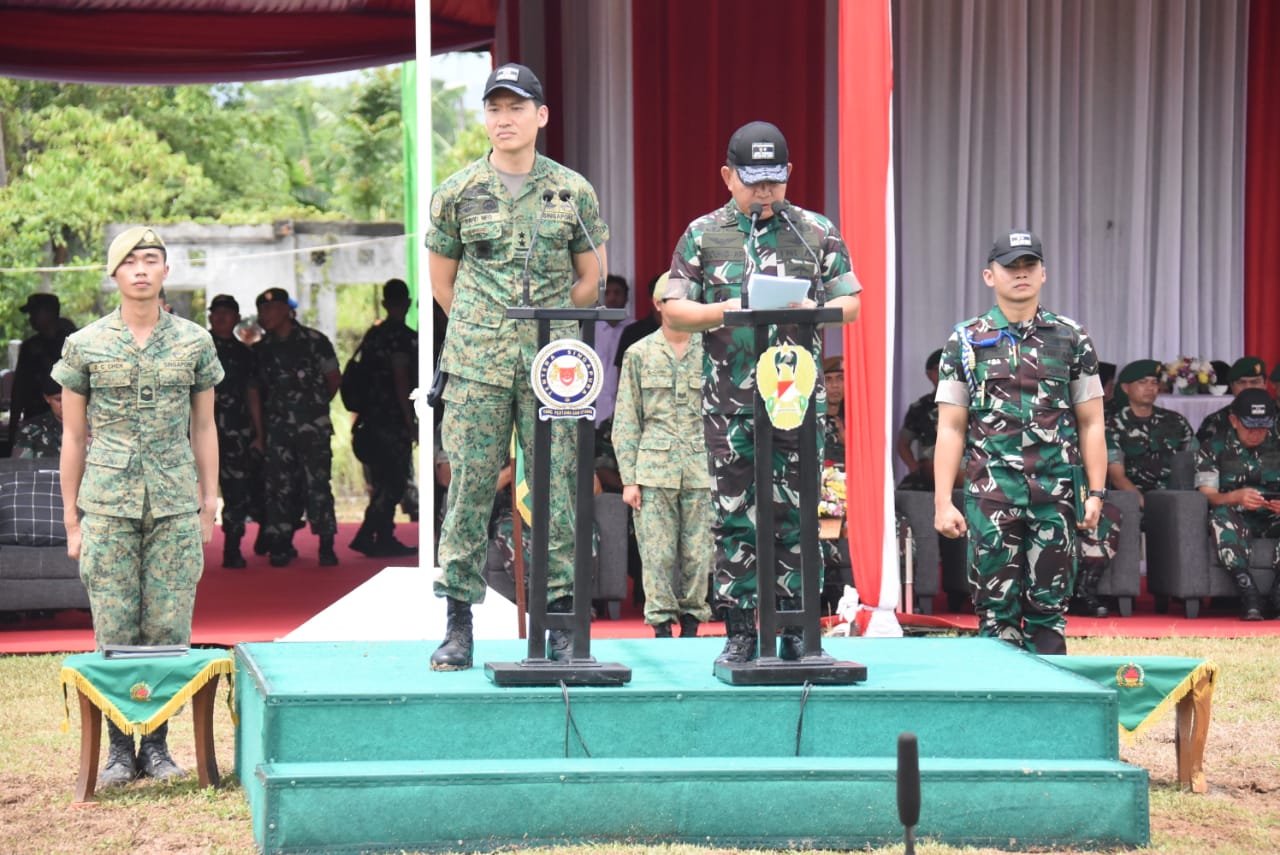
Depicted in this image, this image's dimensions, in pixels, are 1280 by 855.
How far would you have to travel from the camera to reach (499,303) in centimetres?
504

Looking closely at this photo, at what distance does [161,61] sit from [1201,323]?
726cm

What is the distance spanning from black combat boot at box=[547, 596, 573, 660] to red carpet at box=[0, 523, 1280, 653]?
8.40 feet

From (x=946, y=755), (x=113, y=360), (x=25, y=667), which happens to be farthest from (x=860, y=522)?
(x=25, y=667)

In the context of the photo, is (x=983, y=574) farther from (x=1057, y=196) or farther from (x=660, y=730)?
(x=1057, y=196)

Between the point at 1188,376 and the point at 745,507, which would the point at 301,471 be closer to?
the point at 1188,376

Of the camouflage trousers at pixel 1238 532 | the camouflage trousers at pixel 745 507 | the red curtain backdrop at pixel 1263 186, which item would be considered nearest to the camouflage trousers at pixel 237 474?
the camouflage trousers at pixel 1238 532

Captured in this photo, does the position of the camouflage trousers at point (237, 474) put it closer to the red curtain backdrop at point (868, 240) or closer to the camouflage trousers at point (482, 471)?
the red curtain backdrop at point (868, 240)

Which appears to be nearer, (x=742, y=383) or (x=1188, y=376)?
(x=742, y=383)

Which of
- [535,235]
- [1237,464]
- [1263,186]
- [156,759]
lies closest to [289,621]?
[156,759]

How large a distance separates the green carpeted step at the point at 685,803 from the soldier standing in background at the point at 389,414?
8.24 metres

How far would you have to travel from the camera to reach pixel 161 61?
40.8ft

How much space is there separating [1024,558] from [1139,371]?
5046 millimetres

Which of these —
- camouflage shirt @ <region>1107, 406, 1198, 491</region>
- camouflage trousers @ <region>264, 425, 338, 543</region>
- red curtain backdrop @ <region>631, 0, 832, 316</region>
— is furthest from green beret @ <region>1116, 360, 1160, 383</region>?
camouflage trousers @ <region>264, 425, 338, 543</region>

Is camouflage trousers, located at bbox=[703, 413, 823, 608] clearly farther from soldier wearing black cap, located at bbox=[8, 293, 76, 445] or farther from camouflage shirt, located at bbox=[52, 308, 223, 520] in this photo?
soldier wearing black cap, located at bbox=[8, 293, 76, 445]
